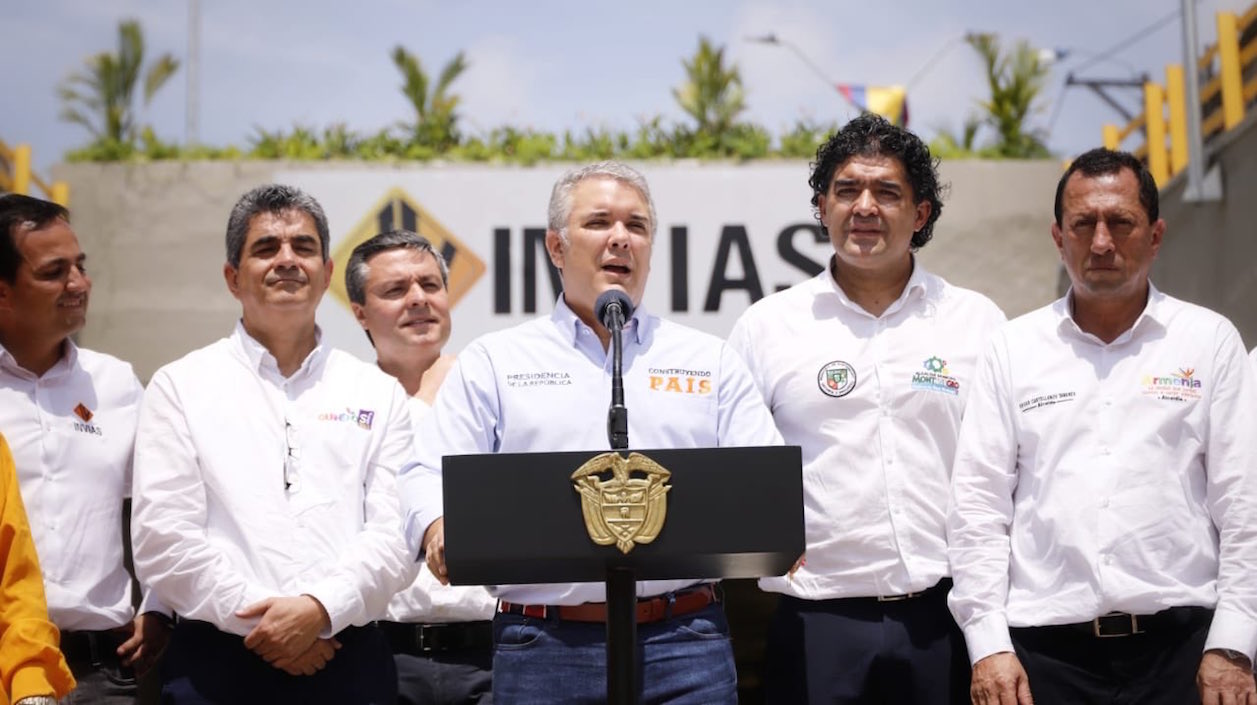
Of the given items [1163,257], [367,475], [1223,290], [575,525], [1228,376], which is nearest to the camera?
[575,525]

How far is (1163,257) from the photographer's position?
912cm

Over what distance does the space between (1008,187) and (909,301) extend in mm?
7775

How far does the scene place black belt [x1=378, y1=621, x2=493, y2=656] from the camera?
10.6 feet

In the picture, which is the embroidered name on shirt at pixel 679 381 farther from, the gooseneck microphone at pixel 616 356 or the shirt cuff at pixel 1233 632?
the shirt cuff at pixel 1233 632

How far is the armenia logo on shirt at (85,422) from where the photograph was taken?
3.10m

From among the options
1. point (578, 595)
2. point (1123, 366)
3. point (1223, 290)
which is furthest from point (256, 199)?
point (1223, 290)

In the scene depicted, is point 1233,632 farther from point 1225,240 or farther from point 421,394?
point 1225,240

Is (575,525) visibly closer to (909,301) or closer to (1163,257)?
(909,301)

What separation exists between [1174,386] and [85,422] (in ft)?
8.29

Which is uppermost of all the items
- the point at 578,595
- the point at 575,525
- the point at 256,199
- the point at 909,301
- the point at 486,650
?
the point at 256,199

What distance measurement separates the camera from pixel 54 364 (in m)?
3.19

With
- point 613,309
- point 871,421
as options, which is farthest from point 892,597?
point 613,309

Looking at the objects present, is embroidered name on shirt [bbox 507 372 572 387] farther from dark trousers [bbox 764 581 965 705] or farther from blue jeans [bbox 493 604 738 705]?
dark trousers [bbox 764 581 965 705]

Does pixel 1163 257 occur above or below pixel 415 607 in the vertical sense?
above
